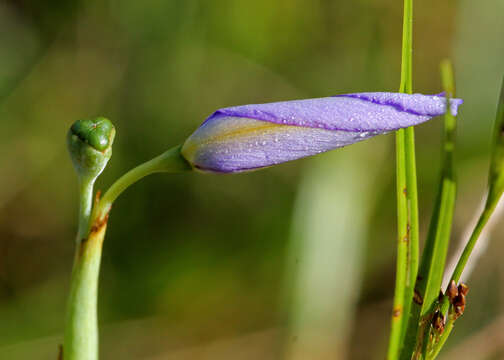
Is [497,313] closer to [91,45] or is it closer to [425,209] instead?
[425,209]

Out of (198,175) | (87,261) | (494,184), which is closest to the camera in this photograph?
(494,184)

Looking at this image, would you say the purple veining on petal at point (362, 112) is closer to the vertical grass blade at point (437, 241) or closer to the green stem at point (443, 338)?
the vertical grass blade at point (437, 241)

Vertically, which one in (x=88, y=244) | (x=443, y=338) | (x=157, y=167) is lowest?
(x=443, y=338)

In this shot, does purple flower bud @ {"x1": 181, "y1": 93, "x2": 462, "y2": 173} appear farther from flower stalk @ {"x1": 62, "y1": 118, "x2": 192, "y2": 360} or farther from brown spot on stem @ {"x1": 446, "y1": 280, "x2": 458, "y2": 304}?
brown spot on stem @ {"x1": 446, "y1": 280, "x2": 458, "y2": 304}

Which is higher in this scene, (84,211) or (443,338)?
(84,211)

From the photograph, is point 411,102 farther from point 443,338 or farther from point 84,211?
point 84,211

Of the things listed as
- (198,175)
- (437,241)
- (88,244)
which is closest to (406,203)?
(437,241)

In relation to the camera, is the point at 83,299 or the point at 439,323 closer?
the point at 439,323
